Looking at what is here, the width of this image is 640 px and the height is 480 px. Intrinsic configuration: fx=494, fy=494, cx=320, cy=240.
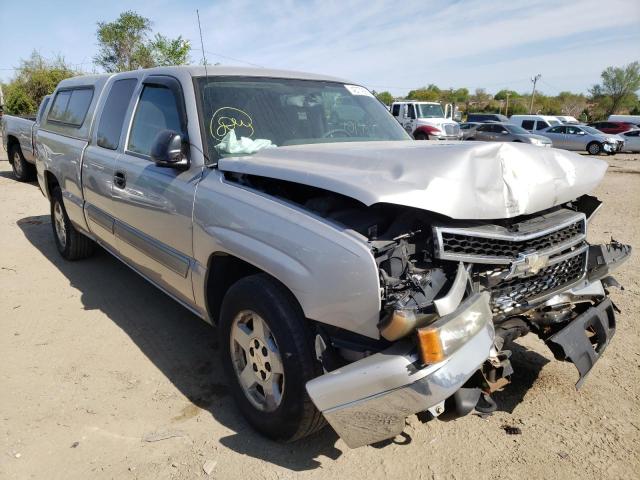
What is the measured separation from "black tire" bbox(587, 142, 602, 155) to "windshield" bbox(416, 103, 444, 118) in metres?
7.15

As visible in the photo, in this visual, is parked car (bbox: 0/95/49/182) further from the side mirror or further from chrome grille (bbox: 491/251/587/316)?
chrome grille (bbox: 491/251/587/316)

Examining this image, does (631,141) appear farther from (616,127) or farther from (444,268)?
(444,268)

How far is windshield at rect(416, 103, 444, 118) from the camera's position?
72.4 feet

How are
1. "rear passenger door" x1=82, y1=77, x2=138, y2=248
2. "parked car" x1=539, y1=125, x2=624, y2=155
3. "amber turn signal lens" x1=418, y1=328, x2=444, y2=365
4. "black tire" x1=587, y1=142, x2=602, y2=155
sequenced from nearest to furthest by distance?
"amber turn signal lens" x1=418, y1=328, x2=444, y2=365, "rear passenger door" x1=82, y1=77, x2=138, y2=248, "parked car" x1=539, y1=125, x2=624, y2=155, "black tire" x1=587, y1=142, x2=602, y2=155

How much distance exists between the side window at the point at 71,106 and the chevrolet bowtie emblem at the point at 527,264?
4197mm

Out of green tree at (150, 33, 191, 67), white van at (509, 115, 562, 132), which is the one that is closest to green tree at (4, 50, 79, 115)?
green tree at (150, 33, 191, 67)

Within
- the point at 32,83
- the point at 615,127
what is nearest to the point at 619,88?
the point at 615,127

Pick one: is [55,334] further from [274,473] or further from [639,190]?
[639,190]

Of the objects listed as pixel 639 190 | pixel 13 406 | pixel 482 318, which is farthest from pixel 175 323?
pixel 639 190

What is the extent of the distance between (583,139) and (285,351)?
24852mm

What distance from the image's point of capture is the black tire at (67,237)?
545cm

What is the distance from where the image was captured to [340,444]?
264 cm

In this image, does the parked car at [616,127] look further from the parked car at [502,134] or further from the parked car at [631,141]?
the parked car at [502,134]

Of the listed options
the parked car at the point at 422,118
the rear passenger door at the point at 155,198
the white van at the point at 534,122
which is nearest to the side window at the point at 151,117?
the rear passenger door at the point at 155,198
